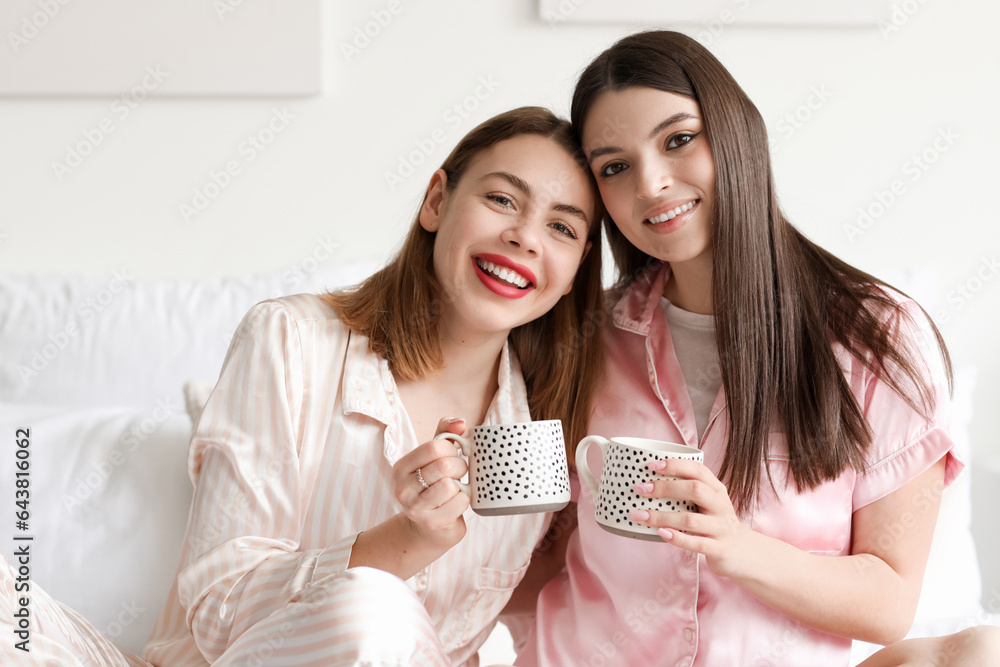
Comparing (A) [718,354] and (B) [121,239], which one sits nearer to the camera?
(A) [718,354]

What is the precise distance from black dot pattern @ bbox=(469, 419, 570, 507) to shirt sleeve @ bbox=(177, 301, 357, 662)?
9.4 inches

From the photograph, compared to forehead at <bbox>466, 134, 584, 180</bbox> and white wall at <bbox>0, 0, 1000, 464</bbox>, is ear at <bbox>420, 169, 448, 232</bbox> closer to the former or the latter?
forehead at <bbox>466, 134, 584, 180</bbox>

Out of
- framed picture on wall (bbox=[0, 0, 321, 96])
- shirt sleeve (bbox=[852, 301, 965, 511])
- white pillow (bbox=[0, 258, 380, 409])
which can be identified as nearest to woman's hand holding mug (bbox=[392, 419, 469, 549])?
shirt sleeve (bbox=[852, 301, 965, 511])

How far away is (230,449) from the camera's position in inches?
45.6

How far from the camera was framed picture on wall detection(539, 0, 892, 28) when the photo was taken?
78.6 inches

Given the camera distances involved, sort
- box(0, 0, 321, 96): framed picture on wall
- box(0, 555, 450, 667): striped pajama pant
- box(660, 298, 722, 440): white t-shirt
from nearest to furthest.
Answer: box(0, 555, 450, 667): striped pajama pant → box(660, 298, 722, 440): white t-shirt → box(0, 0, 321, 96): framed picture on wall

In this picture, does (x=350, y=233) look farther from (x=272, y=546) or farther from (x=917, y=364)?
(x=917, y=364)

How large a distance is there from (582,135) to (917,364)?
615 mm

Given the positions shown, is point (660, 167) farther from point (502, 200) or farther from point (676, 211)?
point (502, 200)

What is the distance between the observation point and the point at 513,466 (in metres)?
0.97

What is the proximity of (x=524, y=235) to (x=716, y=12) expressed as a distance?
111 cm

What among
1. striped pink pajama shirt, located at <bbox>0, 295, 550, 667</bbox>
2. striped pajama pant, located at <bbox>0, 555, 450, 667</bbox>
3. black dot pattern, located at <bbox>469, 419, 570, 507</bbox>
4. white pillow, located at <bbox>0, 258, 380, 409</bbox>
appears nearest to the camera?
striped pajama pant, located at <bbox>0, 555, 450, 667</bbox>

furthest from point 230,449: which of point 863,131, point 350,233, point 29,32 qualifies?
point 863,131

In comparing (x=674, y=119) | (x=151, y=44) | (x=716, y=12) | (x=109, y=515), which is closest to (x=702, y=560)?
(x=674, y=119)
